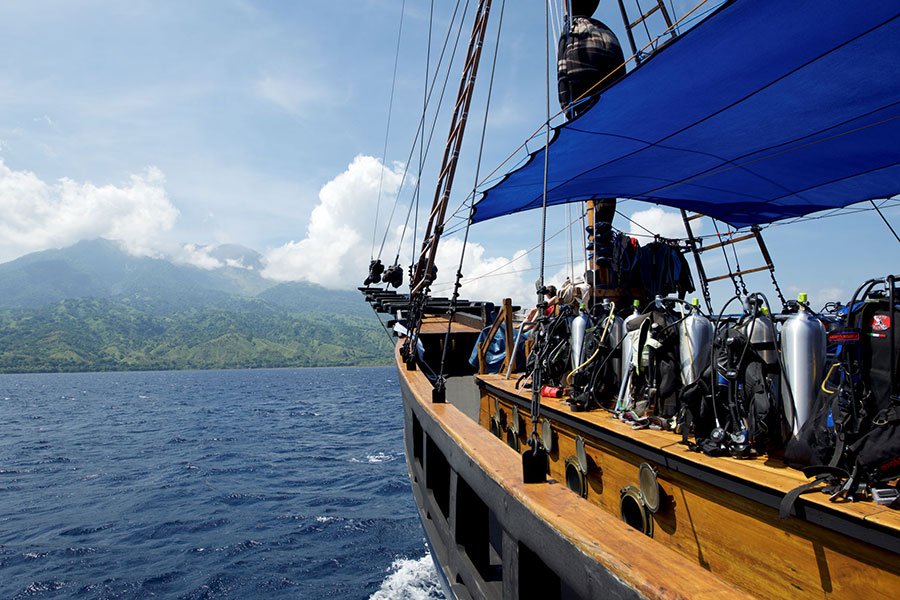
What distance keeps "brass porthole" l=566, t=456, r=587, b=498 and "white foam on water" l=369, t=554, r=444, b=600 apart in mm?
5230

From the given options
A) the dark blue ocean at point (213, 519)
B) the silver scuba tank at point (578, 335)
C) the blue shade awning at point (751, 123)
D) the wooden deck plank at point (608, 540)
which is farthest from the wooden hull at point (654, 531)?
the dark blue ocean at point (213, 519)

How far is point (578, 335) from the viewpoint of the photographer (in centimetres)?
522

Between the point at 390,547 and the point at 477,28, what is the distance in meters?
10.3

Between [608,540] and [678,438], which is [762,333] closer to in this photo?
[678,438]

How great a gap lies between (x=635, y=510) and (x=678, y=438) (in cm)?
65

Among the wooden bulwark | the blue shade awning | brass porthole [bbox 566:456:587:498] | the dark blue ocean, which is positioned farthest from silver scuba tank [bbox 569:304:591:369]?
the dark blue ocean

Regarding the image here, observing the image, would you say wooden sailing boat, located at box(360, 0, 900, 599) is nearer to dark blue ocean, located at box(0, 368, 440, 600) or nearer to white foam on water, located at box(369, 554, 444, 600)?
white foam on water, located at box(369, 554, 444, 600)

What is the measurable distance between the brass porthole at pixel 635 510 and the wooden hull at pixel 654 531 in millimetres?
51

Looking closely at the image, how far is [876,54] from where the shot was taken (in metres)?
4.10

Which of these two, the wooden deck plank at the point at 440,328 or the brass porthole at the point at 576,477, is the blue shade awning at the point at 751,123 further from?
the wooden deck plank at the point at 440,328

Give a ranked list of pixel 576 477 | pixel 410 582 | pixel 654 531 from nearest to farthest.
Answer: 1. pixel 654 531
2. pixel 576 477
3. pixel 410 582

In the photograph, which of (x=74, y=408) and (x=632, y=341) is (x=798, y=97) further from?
(x=74, y=408)

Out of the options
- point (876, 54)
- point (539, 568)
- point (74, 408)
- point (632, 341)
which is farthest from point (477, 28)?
point (74, 408)

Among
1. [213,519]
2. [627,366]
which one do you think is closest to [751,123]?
[627,366]
